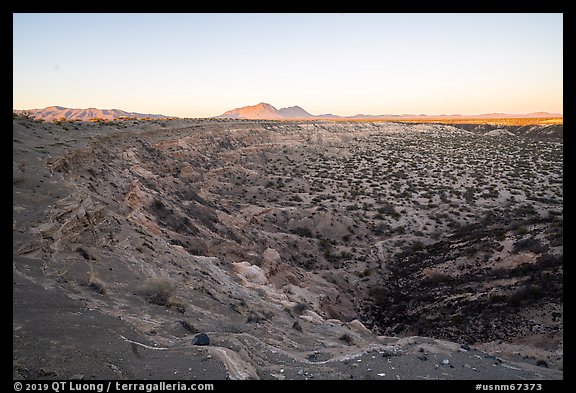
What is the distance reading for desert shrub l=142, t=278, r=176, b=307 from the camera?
363 inches

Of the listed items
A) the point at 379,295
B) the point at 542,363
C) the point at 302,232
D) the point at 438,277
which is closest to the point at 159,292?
the point at 542,363

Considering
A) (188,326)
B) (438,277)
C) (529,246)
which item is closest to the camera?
(188,326)

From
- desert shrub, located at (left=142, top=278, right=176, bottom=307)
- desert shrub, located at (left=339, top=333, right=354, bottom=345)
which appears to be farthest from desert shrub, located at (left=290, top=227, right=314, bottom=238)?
desert shrub, located at (left=142, top=278, right=176, bottom=307)

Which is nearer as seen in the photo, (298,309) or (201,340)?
(201,340)

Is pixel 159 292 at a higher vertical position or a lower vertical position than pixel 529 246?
higher

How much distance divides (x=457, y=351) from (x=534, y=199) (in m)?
27.5

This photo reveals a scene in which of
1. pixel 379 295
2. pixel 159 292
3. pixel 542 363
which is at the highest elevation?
pixel 159 292

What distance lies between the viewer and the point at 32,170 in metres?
14.1

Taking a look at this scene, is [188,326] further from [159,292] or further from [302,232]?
[302,232]

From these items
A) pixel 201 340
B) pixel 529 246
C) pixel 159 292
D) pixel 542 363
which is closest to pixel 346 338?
pixel 201 340

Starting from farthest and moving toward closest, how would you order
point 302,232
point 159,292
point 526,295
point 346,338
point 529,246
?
point 302,232 → point 529,246 → point 526,295 → point 346,338 → point 159,292

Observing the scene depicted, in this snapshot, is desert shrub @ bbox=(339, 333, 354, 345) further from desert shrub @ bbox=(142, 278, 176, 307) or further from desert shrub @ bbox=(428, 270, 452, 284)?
desert shrub @ bbox=(428, 270, 452, 284)

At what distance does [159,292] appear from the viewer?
9.49 meters
